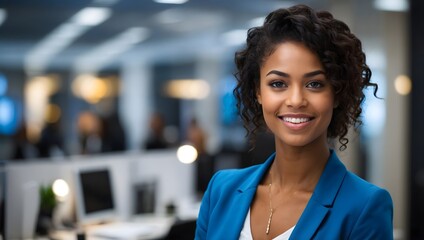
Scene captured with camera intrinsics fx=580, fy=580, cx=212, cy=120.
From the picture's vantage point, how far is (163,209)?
525 centimetres

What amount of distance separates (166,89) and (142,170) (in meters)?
10.9

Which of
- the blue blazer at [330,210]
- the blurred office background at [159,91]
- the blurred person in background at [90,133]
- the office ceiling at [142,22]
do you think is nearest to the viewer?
the blue blazer at [330,210]

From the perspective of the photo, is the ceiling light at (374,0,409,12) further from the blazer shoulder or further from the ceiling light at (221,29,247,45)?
the blazer shoulder

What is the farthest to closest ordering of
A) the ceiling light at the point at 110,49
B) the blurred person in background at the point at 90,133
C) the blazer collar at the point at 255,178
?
the ceiling light at the point at 110,49, the blurred person in background at the point at 90,133, the blazer collar at the point at 255,178

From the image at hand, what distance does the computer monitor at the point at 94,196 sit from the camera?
426cm

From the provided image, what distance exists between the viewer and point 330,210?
1.41 metres

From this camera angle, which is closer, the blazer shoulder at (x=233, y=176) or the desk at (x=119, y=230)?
the blazer shoulder at (x=233, y=176)

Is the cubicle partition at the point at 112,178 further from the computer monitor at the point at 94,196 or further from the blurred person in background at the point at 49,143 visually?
the blurred person in background at the point at 49,143

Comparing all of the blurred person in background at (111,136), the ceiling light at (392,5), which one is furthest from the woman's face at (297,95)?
the blurred person in background at (111,136)

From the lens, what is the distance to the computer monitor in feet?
14.0

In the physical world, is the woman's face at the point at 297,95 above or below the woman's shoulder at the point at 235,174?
above

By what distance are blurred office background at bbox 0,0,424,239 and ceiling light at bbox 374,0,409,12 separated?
11mm

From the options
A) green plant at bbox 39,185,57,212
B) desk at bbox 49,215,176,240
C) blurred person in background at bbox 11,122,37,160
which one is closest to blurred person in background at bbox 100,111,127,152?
blurred person in background at bbox 11,122,37,160

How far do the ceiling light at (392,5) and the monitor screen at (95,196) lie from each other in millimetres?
3412
